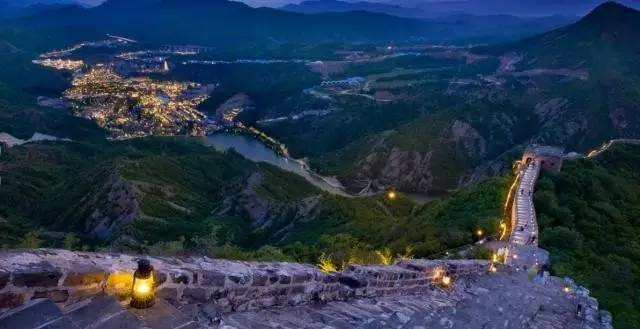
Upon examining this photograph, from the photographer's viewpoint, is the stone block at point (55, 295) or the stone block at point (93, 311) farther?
the stone block at point (55, 295)

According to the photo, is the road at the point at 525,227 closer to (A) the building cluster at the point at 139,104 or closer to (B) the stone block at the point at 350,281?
(B) the stone block at the point at 350,281

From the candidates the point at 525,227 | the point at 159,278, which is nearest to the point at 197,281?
the point at 159,278

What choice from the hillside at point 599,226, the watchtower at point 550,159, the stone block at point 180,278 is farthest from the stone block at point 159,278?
the watchtower at point 550,159

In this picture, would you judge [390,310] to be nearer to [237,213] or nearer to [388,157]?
[237,213]

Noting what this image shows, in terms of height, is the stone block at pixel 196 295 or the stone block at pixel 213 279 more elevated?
the stone block at pixel 213 279

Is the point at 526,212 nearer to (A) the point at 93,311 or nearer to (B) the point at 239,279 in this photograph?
(B) the point at 239,279

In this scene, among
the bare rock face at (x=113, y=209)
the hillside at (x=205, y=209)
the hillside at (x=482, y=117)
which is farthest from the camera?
the hillside at (x=482, y=117)

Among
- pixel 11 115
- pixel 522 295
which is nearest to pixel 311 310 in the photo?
pixel 522 295
